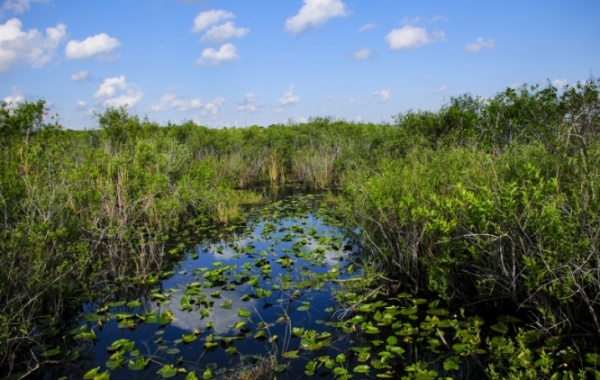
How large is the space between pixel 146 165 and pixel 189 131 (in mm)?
10103

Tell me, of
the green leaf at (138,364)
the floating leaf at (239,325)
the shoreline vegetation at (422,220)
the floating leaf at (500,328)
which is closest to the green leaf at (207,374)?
the green leaf at (138,364)

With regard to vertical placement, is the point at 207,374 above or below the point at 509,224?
below

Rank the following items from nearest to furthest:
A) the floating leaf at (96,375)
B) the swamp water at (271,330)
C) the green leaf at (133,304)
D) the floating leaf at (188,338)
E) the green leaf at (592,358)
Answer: the green leaf at (592,358) < the floating leaf at (96,375) < the swamp water at (271,330) < the floating leaf at (188,338) < the green leaf at (133,304)

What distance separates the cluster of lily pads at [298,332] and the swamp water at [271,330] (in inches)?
0.5

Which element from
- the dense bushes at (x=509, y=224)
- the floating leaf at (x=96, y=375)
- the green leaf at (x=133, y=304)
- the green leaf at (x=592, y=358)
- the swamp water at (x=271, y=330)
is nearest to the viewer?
the green leaf at (x=592, y=358)

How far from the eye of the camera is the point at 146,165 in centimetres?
898

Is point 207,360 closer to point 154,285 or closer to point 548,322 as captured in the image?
point 154,285

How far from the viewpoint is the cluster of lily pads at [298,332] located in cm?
367

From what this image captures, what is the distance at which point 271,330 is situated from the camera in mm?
4547

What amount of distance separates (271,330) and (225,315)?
724mm

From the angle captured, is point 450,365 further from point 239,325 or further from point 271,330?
point 239,325

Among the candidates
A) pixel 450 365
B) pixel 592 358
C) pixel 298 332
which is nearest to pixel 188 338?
pixel 298 332

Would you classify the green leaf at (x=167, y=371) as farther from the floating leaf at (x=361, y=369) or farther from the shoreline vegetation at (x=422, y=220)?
the floating leaf at (x=361, y=369)

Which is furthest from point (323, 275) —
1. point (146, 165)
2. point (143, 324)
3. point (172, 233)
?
point (146, 165)
